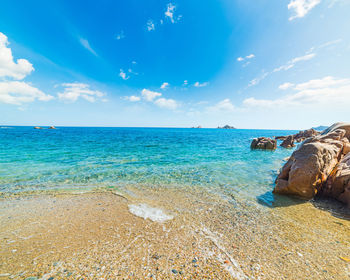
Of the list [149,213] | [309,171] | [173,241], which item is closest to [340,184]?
[309,171]

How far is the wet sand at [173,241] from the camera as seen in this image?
3.66 m

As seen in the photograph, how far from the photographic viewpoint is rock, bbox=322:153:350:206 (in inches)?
288

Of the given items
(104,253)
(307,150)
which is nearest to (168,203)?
(104,253)

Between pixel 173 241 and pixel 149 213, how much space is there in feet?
7.11

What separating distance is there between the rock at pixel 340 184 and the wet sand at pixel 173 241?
70.9 inches

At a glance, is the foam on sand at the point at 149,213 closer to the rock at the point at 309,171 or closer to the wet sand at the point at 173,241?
the wet sand at the point at 173,241

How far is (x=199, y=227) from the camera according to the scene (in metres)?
5.51

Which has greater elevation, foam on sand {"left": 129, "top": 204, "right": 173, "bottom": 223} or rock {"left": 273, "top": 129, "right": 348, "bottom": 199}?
rock {"left": 273, "top": 129, "right": 348, "bottom": 199}

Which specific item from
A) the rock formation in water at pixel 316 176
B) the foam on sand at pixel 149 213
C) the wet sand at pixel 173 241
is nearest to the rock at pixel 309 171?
the rock formation in water at pixel 316 176

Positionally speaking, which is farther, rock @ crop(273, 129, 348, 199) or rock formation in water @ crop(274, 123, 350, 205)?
rock @ crop(273, 129, 348, 199)

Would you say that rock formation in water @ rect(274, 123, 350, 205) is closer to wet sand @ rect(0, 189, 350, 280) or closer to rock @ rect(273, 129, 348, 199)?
rock @ rect(273, 129, 348, 199)

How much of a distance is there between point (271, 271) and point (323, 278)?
1.26 m

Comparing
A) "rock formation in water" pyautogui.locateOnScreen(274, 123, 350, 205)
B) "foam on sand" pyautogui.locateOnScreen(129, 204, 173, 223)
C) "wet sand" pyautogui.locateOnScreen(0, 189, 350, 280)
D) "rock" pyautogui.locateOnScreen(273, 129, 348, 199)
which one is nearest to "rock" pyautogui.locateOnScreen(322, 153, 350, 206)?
"rock formation in water" pyautogui.locateOnScreen(274, 123, 350, 205)

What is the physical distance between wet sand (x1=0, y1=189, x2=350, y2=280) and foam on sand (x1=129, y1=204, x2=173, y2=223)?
9.9 inches
